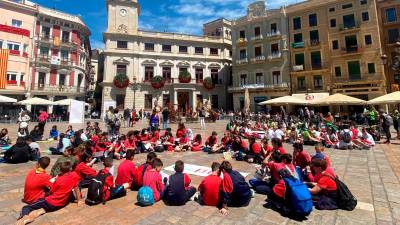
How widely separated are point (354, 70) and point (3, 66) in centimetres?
4525

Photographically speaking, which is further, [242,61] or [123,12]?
[242,61]

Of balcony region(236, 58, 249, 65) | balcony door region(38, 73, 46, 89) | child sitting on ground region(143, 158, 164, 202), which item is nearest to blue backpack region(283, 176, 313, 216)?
child sitting on ground region(143, 158, 164, 202)

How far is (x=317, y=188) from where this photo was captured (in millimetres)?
4707

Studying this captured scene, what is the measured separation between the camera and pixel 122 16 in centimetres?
3609

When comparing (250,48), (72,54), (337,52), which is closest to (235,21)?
(250,48)

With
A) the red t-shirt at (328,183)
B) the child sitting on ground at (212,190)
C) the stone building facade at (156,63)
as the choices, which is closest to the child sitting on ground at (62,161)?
the child sitting on ground at (212,190)

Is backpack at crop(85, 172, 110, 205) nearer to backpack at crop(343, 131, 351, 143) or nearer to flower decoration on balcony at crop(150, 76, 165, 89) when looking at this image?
backpack at crop(343, 131, 351, 143)

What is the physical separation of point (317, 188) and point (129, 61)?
35191 millimetres

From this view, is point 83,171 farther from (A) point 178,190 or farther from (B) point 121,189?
(A) point 178,190

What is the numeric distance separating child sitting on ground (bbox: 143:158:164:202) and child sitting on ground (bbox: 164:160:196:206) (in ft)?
0.76

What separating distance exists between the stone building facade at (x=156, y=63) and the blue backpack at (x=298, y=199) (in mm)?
32051

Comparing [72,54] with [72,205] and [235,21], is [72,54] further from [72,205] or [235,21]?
[72,205]

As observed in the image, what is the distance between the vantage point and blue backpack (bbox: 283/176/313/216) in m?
4.24

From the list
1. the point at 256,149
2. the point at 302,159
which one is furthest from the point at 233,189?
the point at 256,149
